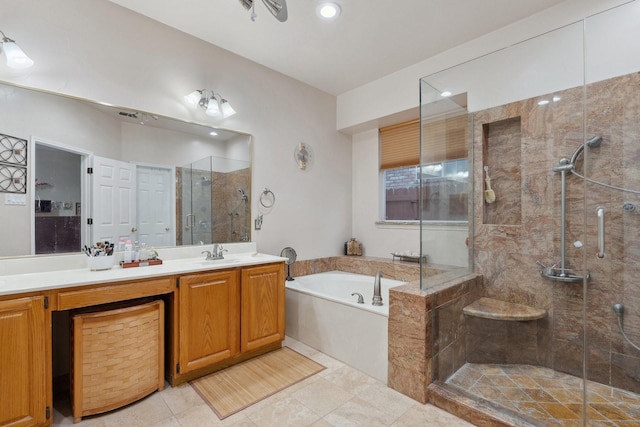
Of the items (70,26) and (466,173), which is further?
(466,173)

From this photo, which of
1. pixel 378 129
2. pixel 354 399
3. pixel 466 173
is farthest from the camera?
pixel 378 129

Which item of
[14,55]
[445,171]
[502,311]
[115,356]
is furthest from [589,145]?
[14,55]

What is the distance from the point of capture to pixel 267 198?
3215 millimetres

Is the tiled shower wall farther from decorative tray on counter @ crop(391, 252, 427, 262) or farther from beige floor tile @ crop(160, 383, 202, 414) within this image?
beige floor tile @ crop(160, 383, 202, 414)

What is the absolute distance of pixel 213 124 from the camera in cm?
281

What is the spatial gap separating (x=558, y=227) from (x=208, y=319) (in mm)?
2716

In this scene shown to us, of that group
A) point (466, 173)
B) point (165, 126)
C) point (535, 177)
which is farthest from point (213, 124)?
point (535, 177)

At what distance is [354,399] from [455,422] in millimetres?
610

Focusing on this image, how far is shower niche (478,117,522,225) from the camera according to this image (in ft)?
8.10

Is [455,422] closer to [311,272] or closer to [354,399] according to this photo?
[354,399]

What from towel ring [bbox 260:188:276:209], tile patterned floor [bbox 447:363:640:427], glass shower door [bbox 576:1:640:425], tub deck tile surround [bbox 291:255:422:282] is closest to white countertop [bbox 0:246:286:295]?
towel ring [bbox 260:188:276:209]

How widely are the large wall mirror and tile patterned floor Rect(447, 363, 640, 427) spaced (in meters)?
2.35

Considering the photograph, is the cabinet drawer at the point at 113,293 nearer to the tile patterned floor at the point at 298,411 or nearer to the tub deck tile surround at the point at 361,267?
the tile patterned floor at the point at 298,411

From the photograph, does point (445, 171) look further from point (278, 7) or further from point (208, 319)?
point (208, 319)
